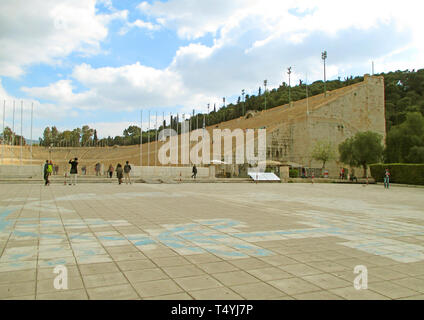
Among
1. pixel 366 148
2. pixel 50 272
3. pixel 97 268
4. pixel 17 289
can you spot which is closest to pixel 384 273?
pixel 97 268

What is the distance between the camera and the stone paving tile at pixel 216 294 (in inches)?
108

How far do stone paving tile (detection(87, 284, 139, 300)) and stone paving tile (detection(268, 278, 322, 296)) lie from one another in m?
1.28

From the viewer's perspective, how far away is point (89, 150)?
6312 cm

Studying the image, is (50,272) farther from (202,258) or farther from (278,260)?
(278,260)

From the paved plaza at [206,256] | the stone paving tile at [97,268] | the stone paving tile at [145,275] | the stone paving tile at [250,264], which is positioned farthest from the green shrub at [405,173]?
the stone paving tile at [97,268]

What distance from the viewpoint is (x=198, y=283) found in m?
3.11

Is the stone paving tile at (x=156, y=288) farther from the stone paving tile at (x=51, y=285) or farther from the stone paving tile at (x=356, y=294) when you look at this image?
the stone paving tile at (x=356, y=294)

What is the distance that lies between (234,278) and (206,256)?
887 millimetres

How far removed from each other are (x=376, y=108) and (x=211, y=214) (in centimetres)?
4809

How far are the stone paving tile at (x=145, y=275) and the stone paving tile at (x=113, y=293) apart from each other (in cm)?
21

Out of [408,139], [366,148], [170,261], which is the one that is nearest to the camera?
[170,261]

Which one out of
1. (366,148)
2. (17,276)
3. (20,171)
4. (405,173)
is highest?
(366,148)

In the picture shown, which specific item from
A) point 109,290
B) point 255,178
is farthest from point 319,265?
point 255,178

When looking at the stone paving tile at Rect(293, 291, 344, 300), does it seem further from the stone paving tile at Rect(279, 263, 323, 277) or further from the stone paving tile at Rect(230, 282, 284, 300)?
the stone paving tile at Rect(279, 263, 323, 277)
